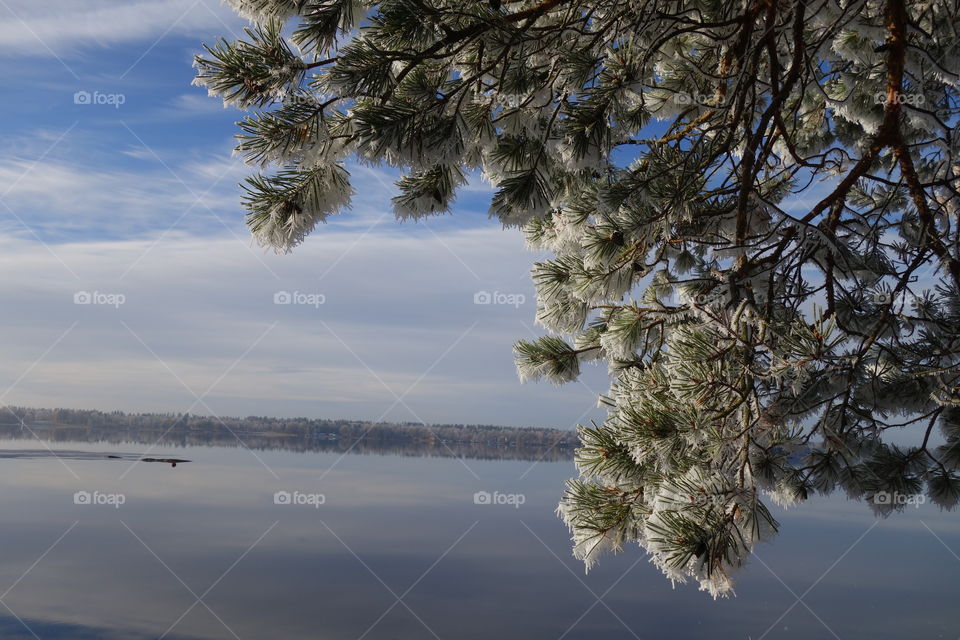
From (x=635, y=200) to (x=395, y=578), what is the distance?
19890mm

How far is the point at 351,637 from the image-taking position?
17.1 m

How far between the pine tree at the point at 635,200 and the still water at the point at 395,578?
8.23 feet

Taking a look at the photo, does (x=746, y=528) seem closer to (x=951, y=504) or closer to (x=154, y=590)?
(x=951, y=504)

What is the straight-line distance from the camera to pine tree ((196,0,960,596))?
2189 mm

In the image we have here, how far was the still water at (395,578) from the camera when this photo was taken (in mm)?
15570

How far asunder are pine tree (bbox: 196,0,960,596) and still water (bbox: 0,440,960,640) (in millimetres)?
2509

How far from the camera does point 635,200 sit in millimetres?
2699

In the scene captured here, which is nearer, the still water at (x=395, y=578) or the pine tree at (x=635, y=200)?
the pine tree at (x=635, y=200)

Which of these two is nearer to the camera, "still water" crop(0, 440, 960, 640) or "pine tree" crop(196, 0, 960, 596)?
"pine tree" crop(196, 0, 960, 596)

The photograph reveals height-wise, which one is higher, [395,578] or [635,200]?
[635,200]

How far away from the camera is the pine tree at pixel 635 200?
2189 mm

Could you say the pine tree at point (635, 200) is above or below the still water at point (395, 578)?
above

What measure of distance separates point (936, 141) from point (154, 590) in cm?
1966

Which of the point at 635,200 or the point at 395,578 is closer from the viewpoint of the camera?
the point at 635,200
